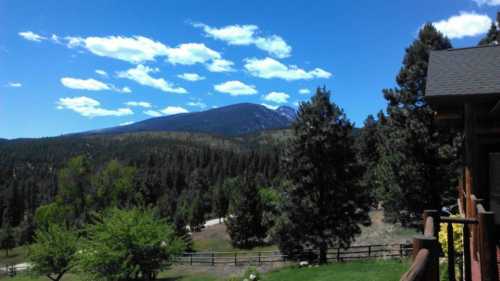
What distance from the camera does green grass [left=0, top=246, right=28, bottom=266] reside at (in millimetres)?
68550

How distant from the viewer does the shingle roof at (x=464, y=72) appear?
7.70 m

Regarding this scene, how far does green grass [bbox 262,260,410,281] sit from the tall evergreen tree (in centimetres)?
301

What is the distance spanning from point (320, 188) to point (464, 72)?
47.4 ft

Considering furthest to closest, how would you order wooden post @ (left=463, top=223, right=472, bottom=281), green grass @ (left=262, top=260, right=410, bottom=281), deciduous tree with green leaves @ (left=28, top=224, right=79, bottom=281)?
deciduous tree with green leaves @ (left=28, top=224, right=79, bottom=281), green grass @ (left=262, top=260, right=410, bottom=281), wooden post @ (left=463, top=223, right=472, bottom=281)

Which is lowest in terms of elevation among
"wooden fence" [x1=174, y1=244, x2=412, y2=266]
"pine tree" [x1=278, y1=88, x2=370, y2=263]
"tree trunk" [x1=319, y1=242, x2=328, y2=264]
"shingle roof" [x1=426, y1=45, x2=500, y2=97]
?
"wooden fence" [x1=174, y1=244, x2=412, y2=266]

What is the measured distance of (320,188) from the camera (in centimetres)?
2258

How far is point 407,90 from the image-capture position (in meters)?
19.4

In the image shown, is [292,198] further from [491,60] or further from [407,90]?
[491,60]

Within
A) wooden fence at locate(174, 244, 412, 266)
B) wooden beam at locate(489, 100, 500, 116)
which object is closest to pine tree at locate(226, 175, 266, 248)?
wooden fence at locate(174, 244, 412, 266)

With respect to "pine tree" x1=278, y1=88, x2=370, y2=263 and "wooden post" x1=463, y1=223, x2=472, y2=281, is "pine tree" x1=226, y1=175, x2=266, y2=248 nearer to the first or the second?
"pine tree" x1=278, y1=88, x2=370, y2=263

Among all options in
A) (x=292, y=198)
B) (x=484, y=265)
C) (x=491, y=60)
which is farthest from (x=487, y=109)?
(x=292, y=198)

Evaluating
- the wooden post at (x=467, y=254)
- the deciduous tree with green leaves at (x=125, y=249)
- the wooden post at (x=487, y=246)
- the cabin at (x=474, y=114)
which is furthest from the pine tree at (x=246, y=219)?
the wooden post at (x=487, y=246)

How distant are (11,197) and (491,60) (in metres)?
121

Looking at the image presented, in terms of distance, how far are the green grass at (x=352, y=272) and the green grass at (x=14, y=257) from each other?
62374 mm
